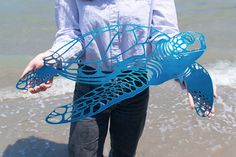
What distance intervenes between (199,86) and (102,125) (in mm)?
535

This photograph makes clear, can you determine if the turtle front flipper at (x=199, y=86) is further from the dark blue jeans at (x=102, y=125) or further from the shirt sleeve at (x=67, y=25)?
the shirt sleeve at (x=67, y=25)

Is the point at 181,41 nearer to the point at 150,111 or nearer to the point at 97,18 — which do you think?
the point at 97,18

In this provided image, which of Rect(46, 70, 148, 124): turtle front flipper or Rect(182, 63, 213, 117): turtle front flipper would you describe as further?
Rect(182, 63, 213, 117): turtle front flipper

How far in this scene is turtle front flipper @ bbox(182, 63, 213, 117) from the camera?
1715 mm

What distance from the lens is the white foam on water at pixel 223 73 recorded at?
147 inches

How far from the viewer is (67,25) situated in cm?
183

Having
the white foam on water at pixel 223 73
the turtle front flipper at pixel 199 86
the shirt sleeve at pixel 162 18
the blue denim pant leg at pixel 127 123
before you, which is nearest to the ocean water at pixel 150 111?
the white foam on water at pixel 223 73

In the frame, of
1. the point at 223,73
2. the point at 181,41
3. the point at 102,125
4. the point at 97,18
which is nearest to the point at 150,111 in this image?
the point at 223,73

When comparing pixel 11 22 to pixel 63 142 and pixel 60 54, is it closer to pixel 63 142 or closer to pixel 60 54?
pixel 63 142

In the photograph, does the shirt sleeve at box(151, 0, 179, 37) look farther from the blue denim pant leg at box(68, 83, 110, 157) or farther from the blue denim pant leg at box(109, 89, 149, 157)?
the blue denim pant leg at box(68, 83, 110, 157)

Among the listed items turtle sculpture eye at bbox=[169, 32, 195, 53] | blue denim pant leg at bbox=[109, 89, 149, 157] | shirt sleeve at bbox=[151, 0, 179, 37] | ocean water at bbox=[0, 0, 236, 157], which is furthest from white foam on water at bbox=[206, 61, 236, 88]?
turtle sculpture eye at bbox=[169, 32, 195, 53]

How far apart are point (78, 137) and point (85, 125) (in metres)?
0.08

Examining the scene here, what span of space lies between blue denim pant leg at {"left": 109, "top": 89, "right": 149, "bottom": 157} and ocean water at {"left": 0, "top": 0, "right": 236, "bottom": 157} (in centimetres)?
50

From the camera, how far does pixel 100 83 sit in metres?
1.67
